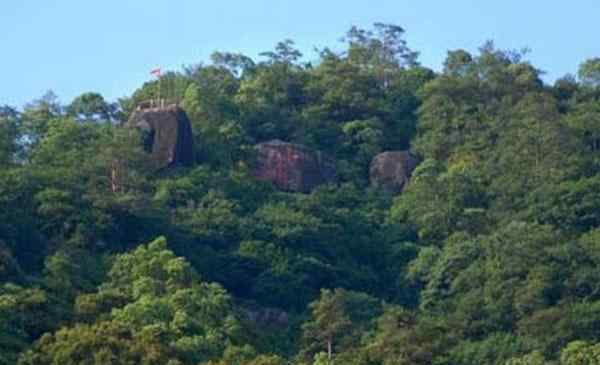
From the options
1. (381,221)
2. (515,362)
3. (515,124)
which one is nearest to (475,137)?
(515,124)

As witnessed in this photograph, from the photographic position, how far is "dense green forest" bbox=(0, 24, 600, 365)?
55.8 m

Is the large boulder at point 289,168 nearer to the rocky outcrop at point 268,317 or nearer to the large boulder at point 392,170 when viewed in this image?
the large boulder at point 392,170

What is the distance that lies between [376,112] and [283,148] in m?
6.03

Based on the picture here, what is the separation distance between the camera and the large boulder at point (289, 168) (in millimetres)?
70000

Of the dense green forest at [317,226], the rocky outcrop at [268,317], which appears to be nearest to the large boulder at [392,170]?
the dense green forest at [317,226]

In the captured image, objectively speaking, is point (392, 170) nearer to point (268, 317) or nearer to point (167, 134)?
point (167, 134)

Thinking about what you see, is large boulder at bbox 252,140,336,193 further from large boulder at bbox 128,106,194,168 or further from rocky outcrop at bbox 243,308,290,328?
rocky outcrop at bbox 243,308,290,328

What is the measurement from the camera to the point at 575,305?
5928 cm

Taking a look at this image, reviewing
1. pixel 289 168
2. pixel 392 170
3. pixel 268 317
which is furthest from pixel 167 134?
pixel 268 317

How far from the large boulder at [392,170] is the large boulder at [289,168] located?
4.44ft

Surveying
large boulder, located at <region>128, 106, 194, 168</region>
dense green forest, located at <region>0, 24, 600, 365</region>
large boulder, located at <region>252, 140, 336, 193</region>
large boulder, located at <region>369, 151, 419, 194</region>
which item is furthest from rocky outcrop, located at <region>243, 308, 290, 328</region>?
large boulder, located at <region>369, 151, 419, 194</region>

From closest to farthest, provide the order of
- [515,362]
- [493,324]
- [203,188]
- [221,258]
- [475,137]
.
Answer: [515,362]
[493,324]
[221,258]
[203,188]
[475,137]

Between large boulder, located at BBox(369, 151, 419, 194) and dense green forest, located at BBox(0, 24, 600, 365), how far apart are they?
62cm

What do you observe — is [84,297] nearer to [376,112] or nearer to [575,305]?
[575,305]
